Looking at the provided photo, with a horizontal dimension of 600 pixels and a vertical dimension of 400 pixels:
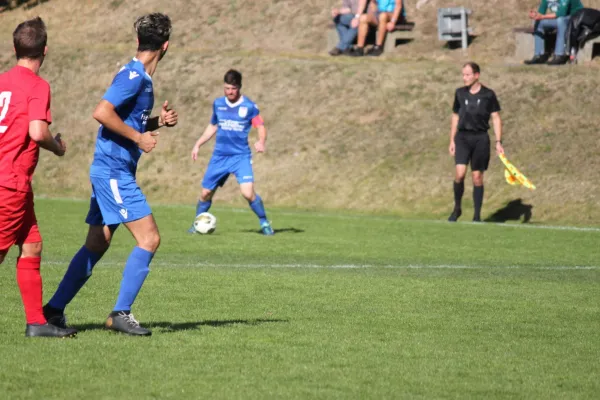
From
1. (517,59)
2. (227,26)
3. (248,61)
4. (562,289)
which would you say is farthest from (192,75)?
(562,289)

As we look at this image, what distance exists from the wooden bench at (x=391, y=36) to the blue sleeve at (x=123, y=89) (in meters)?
22.4

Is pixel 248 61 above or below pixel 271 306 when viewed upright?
below

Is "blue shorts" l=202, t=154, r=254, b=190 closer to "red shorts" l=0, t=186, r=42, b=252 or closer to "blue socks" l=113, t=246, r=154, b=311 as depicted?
"blue socks" l=113, t=246, r=154, b=311

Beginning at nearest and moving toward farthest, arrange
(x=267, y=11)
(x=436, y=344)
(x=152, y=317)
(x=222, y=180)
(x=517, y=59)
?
1. (x=436, y=344)
2. (x=152, y=317)
3. (x=222, y=180)
4. (x=517, y=59)
5. (x=267, y=11)

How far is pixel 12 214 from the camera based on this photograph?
7488 millimetres

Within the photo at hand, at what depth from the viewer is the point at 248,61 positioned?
30609 mm

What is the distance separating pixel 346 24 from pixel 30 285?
22.8 meters

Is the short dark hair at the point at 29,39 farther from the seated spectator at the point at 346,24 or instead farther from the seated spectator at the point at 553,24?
the seated spectator at the point at 346,24

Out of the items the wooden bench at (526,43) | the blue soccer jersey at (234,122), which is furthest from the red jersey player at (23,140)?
the wooden bench at (526,43)

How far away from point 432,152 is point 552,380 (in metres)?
18.0

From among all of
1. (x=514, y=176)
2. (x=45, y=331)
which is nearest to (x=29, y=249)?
(x=45, y=331)

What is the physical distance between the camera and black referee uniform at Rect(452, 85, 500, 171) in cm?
2084

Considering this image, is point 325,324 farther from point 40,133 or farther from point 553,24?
point 553,24

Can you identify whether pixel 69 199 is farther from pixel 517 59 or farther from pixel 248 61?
pixel 517 59
